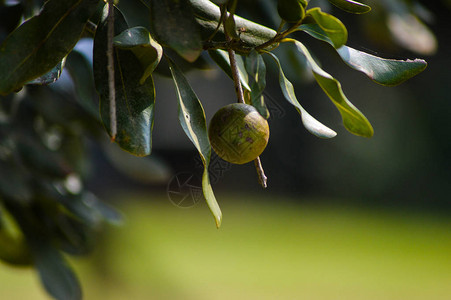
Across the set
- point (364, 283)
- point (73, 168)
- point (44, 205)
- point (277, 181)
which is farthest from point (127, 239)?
point (277, 181)

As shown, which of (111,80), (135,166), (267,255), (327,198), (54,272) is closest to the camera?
(111,80)

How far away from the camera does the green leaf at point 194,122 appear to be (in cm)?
42

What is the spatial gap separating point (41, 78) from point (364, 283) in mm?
3874

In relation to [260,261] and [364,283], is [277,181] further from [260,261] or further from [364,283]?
[364,283]

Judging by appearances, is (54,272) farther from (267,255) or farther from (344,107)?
(267,255)

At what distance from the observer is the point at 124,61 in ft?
→ 1.56

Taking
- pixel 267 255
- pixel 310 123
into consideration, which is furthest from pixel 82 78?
pixel 267 255

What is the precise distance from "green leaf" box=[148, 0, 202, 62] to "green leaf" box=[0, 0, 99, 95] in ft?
0.28

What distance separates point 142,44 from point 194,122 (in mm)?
80

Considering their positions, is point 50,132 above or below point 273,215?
above

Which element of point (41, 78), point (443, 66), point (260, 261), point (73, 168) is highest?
point (41, 78)

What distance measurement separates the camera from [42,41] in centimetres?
44

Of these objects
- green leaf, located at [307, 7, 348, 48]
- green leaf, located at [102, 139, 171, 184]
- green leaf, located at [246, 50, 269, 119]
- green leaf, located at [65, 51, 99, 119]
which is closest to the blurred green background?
green leaf, located at [102, 139, 171, 184]

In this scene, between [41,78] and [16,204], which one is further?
[16,204]
